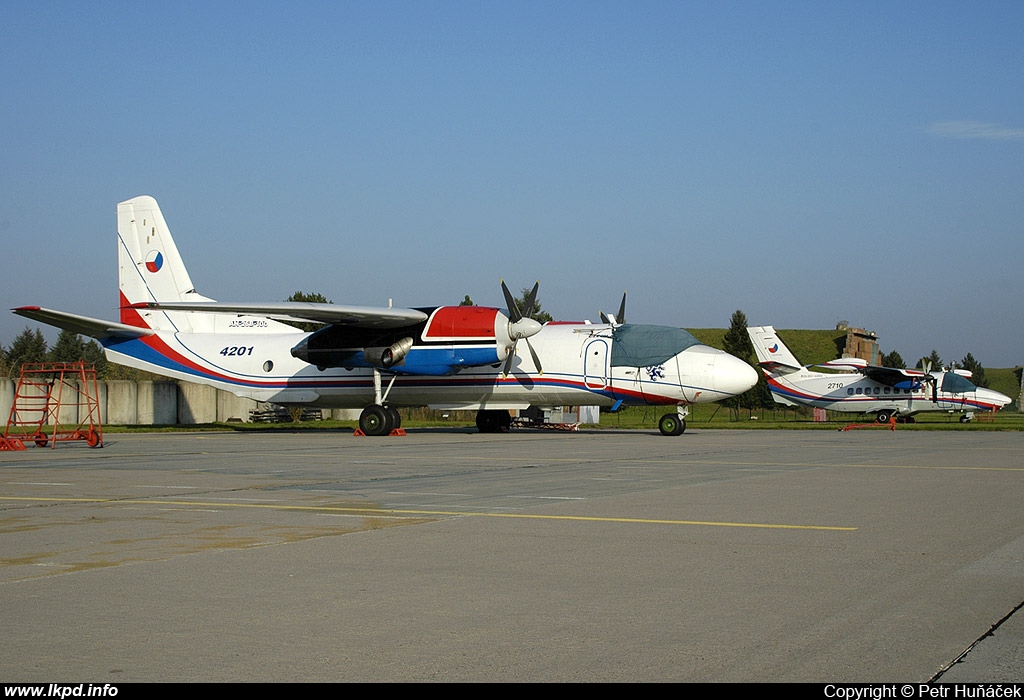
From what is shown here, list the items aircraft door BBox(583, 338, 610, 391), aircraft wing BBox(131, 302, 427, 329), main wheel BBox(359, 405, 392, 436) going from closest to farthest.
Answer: aircraft wing BBox(131, 302, 427, 329) < aircraft door BBox(583, 338, 610, 391) < main wheel BBox(359, 405, 392, 436)

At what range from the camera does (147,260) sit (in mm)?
37219

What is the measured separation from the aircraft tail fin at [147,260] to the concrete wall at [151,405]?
35.0 feet

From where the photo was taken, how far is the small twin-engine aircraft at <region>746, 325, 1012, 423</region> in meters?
55.7

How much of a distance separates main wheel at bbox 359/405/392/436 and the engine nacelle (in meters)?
1.55

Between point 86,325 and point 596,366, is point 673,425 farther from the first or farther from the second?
point 86,325

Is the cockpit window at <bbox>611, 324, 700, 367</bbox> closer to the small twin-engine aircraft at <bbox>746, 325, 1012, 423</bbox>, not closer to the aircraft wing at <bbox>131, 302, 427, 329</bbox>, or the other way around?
the aircraft wing at <bbox>131, 302, 427, 329</bbox>

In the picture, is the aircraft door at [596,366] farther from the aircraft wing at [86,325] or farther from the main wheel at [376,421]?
the aircraft wing at [86,325]

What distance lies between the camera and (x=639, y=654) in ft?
16.5

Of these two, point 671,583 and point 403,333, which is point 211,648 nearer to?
point 671,583

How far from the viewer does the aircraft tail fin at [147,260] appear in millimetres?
37156

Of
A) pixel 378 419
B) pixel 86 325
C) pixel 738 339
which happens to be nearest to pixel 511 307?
pixel 378 419

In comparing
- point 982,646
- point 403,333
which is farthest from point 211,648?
point 403,333

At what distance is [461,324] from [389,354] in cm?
260

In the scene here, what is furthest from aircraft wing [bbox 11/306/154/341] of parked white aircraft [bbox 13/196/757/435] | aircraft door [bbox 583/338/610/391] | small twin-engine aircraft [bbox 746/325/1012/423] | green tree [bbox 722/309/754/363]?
green tree [bbox 722/309/754/363]
